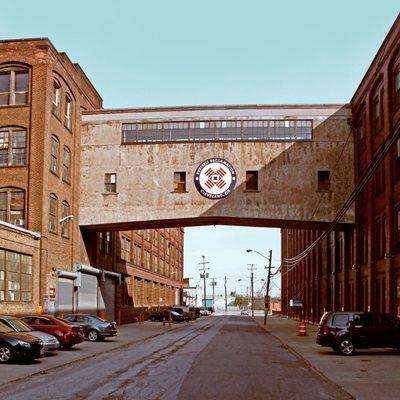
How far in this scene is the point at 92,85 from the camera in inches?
2055

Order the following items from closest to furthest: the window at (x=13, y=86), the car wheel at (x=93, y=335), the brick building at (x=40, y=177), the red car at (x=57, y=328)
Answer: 1. the red car at (x=57, y=328)
2. the car wheel at (x=93, y=335)
3. the brick building at (x=40, y=177)
4. the window at (x=13, y=86)

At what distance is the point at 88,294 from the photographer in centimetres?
4656

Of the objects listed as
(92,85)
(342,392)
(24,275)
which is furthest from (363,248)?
(342,392)

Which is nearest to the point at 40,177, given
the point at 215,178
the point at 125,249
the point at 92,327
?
the point at 92,327

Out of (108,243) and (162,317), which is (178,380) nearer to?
(108,243)

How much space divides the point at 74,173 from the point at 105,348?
18581 mm

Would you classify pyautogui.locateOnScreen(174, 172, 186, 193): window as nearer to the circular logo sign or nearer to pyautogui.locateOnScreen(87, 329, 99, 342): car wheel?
the circular logo sign

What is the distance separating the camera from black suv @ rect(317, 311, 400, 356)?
1001 inches

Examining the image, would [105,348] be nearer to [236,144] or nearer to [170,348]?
[170,348]

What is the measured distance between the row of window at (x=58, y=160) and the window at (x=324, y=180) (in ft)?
54.5

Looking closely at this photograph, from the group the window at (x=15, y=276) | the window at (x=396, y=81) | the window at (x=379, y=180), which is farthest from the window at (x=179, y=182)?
the window at (x=396, y=81)

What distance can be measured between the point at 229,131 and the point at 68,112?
10885 millimetres

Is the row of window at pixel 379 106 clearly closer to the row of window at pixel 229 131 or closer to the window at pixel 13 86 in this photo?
the row of window at pixel 229 131

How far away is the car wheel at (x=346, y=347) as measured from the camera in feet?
83.4
